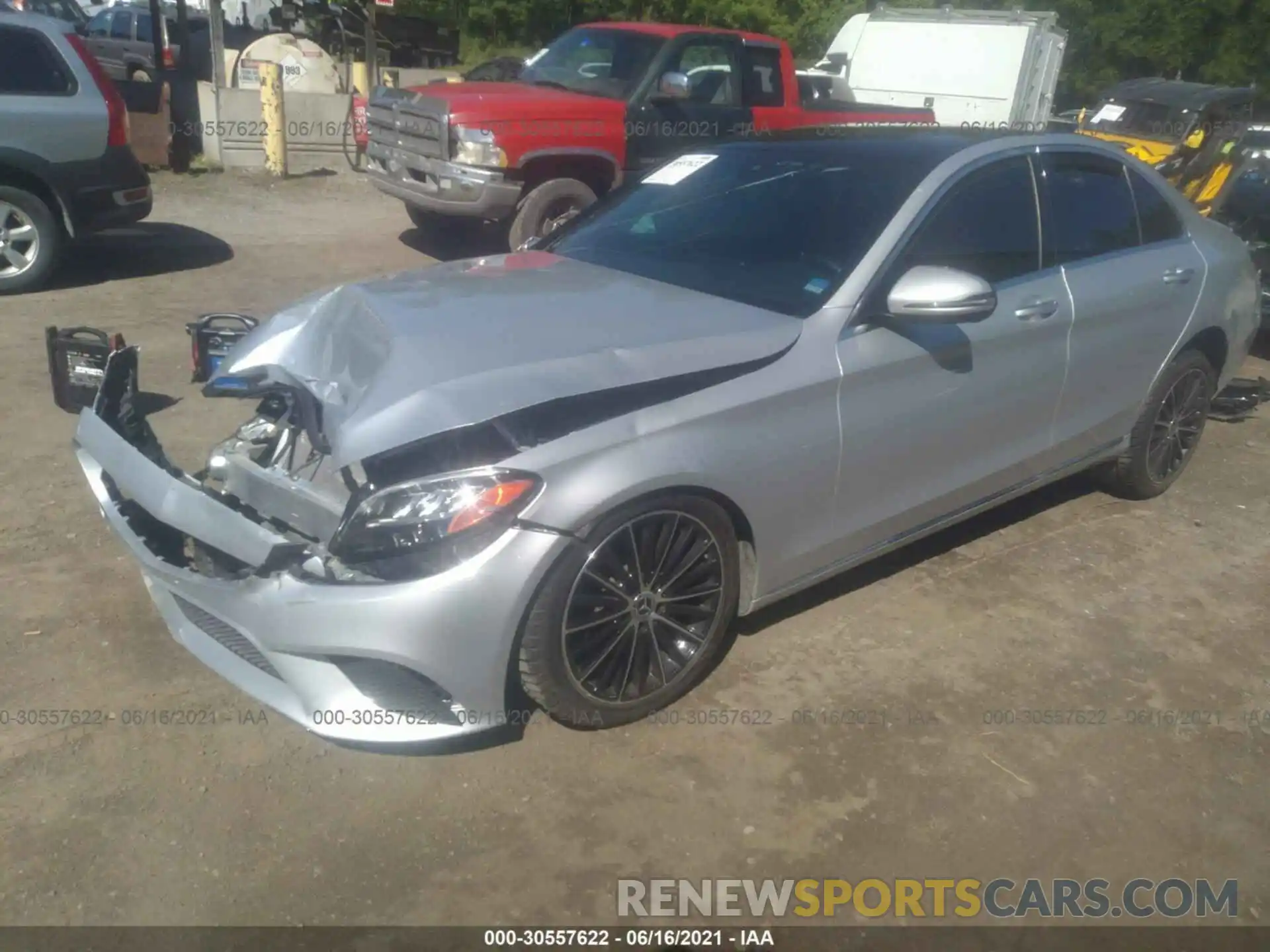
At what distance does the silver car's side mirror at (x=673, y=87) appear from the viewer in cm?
919

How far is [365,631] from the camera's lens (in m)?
2.81

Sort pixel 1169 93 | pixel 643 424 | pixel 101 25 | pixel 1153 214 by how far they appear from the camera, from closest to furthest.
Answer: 1. pixel 643 424
2. pixel 1153 214
3. pixel 1169 93
4. pixel 101 25

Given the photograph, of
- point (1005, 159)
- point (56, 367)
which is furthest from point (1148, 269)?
point (56, 367)

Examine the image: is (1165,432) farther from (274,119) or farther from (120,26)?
(120,26)

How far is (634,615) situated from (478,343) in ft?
3.02

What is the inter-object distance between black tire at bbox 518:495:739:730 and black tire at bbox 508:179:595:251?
19.2ft

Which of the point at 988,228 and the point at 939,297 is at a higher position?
the point at 988,228

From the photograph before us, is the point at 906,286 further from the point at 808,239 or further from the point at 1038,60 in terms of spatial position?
the point at 1038,60

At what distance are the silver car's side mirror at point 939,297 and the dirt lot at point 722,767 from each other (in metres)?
1.19

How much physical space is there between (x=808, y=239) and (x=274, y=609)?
2.19 meters

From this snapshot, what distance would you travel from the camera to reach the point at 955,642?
4008 mm

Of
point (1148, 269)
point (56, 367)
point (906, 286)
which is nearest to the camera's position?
point (906, 286)

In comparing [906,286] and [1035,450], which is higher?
[906,286]

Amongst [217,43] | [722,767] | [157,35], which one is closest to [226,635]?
[722,767]
